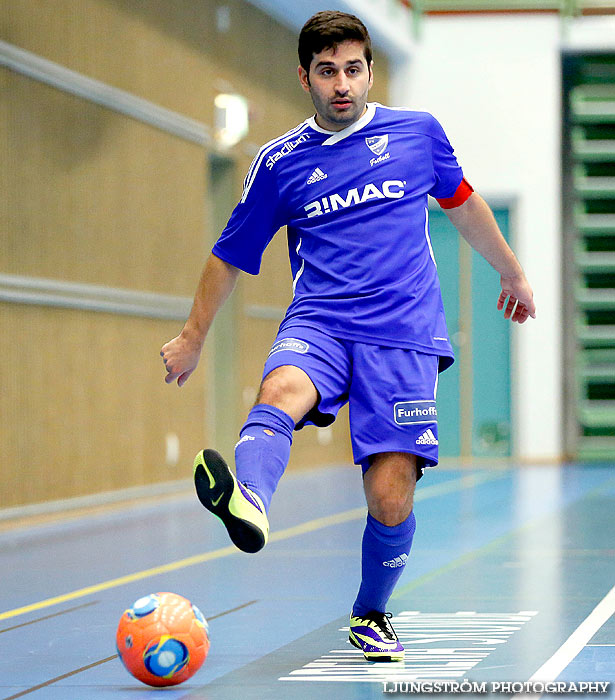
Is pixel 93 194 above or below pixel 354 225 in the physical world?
above

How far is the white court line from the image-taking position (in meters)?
3.94

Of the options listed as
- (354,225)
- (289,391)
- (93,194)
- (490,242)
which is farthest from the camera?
(93,194)

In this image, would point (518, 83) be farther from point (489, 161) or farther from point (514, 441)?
point (514, 441)

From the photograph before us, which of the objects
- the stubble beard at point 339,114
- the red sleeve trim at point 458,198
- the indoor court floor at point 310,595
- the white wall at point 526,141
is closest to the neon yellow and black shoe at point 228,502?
the indoor court floor at point 310,595

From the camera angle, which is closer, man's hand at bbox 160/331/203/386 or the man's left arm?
man's hand at bbox 160/331/203/386

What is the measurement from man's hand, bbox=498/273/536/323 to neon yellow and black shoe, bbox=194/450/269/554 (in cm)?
154

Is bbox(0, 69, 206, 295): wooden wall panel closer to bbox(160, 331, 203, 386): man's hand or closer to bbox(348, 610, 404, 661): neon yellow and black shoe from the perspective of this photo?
bbox(160, 331, 203, 386): man's hand

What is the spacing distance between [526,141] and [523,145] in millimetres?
64

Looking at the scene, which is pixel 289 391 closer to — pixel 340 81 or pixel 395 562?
pixel 395 562

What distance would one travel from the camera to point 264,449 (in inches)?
145

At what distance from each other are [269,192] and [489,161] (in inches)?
544

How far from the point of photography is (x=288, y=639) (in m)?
4.83

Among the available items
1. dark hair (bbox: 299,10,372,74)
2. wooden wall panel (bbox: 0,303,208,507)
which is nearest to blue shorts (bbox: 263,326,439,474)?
dark hair (bbox: 299,10,372,74)

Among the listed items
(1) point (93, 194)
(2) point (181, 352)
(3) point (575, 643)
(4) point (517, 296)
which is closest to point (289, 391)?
(2) point (181, 352)
